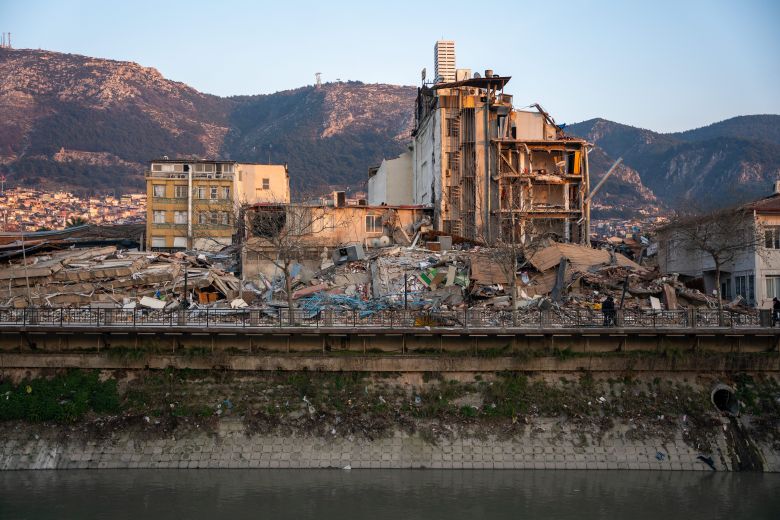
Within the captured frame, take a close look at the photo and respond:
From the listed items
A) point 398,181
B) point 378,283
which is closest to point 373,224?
point 378,283

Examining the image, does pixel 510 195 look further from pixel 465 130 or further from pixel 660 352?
pixel 660 352

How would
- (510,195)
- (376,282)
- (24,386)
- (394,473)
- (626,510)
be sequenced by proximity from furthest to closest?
1. (510,195)
2. (376,282)
3. (24,386)
4. (394,473)
5. (626,510)

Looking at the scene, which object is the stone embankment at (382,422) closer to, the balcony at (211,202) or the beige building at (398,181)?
the balcony at (211,202)

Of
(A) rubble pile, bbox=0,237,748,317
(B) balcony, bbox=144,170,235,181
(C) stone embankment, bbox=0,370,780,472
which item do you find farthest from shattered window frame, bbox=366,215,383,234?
(C) stone embankment, bbox=0,370,780,472

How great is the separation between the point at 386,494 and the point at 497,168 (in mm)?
35075

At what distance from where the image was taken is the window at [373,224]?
57.9m

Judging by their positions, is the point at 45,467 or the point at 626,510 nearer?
the point at 626,510

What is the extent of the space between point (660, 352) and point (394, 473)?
12407 millimetres

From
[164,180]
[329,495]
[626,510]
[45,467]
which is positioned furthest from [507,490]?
[164,180]

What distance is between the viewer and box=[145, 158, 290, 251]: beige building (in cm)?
6662

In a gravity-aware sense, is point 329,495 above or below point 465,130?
below

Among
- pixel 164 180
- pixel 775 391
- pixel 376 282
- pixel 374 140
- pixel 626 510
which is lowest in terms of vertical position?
pixel 626 510

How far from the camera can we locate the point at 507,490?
2802 cm

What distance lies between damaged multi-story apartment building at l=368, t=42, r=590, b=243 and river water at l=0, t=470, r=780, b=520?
1152 inches
